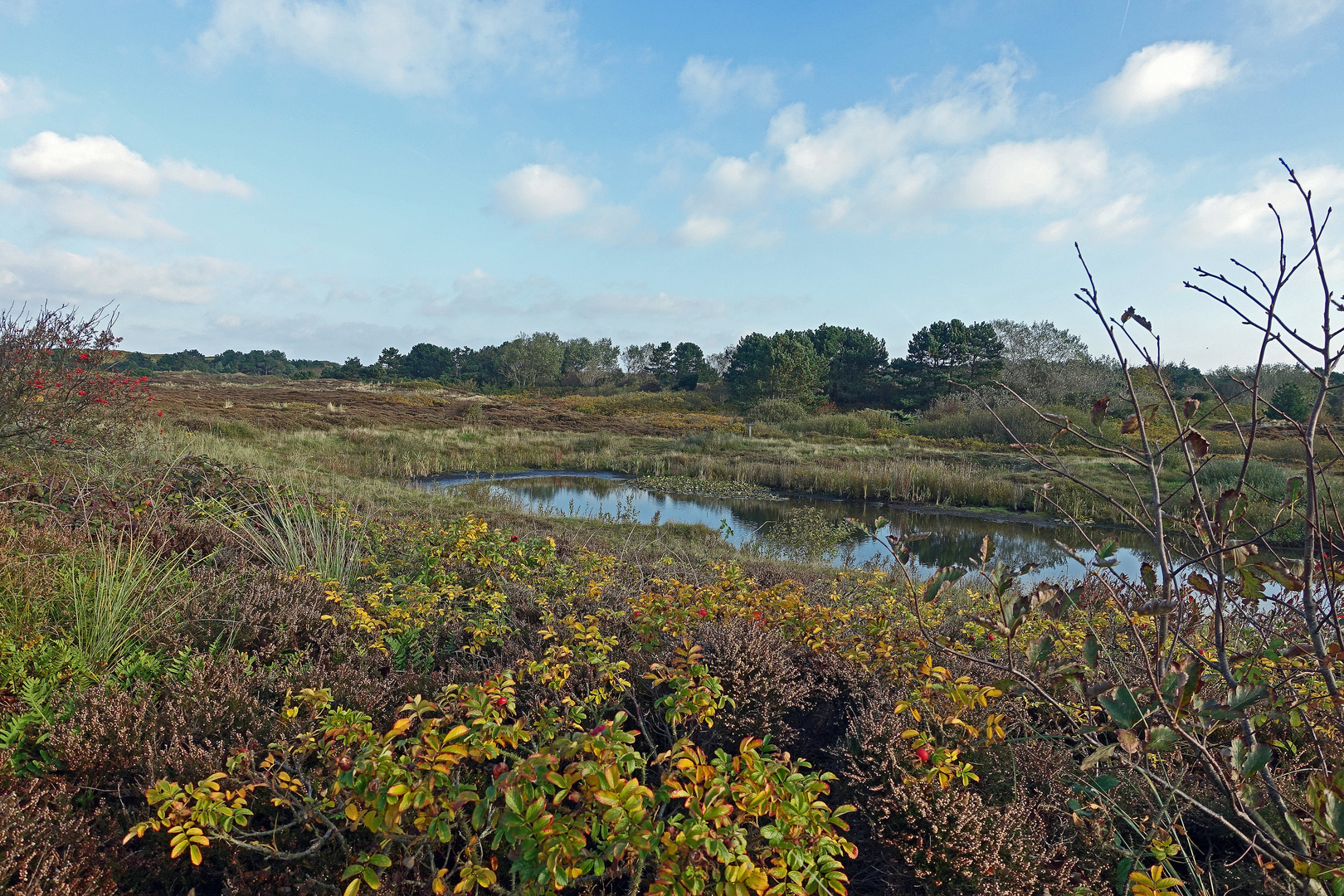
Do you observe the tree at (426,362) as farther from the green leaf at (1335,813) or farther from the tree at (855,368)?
the green leaf at (1335,813)

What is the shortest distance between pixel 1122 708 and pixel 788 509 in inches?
586

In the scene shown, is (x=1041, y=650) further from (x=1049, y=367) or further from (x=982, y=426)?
(x=1049, y=367)

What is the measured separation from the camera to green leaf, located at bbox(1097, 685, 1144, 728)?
128 centimetres

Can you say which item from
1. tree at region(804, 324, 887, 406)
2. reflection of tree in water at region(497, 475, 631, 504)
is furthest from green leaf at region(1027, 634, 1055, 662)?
tree at region(804, 324, 887, 406)

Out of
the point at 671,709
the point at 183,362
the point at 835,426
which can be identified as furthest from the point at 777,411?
the point at 183,362

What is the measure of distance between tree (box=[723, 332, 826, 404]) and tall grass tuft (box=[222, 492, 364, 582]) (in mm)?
43954

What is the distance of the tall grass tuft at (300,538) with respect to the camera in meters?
4.47

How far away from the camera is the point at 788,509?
16.0 m

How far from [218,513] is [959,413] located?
35241mm

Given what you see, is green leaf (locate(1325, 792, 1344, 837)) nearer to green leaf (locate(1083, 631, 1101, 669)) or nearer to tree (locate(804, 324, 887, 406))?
green leaf (locate(1083, 631, 1101, 669))

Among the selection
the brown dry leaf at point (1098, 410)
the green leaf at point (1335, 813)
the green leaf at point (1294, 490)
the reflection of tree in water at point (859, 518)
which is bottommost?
the reflection of tree in water at point (859, 518)

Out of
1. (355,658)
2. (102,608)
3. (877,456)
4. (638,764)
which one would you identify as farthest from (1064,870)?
(877,456)

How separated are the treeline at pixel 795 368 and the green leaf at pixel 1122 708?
96.8 ft

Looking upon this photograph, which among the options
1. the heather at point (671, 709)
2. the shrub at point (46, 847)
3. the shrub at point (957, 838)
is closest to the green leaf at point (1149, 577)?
the heather at point (671, 709)
